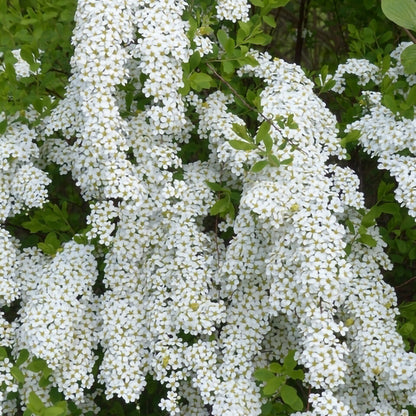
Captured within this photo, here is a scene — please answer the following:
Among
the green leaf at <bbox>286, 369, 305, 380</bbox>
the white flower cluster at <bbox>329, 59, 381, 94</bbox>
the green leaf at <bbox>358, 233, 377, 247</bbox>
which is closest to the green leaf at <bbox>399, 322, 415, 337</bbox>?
the green leaf at <bbox>358, 233, 377, 247</bbox>

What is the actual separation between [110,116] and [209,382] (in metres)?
1.13

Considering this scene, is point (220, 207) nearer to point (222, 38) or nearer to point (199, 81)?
point (199, 81)

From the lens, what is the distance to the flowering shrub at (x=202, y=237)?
278cm

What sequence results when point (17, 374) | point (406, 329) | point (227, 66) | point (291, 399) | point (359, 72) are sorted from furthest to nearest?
point (359, 72) → point (227, 66) → point (17, 374) → point (406, 329) → point (291, 399)

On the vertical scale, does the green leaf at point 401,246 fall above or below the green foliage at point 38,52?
below

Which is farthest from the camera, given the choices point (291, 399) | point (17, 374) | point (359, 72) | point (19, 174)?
point (359, 72)

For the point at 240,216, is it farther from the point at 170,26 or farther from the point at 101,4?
the point at 101,4

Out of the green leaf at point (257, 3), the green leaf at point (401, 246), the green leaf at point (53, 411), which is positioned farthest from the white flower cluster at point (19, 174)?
the green leaf at point (401, 246)

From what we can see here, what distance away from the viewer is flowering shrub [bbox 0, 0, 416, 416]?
2781mm

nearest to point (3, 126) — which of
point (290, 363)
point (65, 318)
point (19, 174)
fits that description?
point (19, 174)

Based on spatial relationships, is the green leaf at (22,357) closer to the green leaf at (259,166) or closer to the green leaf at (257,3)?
the green leaf at (259,166)

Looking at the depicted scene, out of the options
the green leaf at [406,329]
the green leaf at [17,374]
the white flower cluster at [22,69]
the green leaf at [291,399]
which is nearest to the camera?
the green leaf at [291,399]

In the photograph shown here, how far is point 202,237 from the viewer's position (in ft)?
10.1

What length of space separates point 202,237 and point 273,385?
2.26 ft
